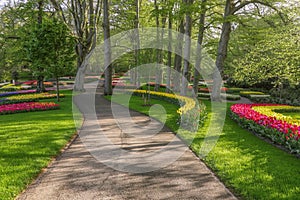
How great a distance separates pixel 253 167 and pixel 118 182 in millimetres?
3411

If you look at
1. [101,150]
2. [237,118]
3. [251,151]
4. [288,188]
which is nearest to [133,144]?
[101,150]

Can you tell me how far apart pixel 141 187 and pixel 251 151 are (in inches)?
153

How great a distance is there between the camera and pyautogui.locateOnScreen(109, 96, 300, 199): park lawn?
179 inches

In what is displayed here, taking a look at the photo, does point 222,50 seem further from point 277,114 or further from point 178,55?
point 277,114

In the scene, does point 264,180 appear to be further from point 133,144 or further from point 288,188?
point 133,144

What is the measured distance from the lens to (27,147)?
7.01m

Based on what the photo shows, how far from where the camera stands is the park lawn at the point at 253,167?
4547 mm

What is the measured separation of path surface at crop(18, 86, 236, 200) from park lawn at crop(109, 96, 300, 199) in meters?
0.35

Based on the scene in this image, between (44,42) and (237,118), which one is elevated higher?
(44,42)

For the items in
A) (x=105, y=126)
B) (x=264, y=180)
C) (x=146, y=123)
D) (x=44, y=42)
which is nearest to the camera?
(x=264, y=180)

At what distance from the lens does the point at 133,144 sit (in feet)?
25.0

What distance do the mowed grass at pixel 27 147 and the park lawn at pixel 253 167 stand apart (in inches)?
175

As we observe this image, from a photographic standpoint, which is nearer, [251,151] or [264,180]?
[264,180]

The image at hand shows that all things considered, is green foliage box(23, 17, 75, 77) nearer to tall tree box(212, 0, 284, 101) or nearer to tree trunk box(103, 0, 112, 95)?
tree trunk box(103, 0, 112, 95)
